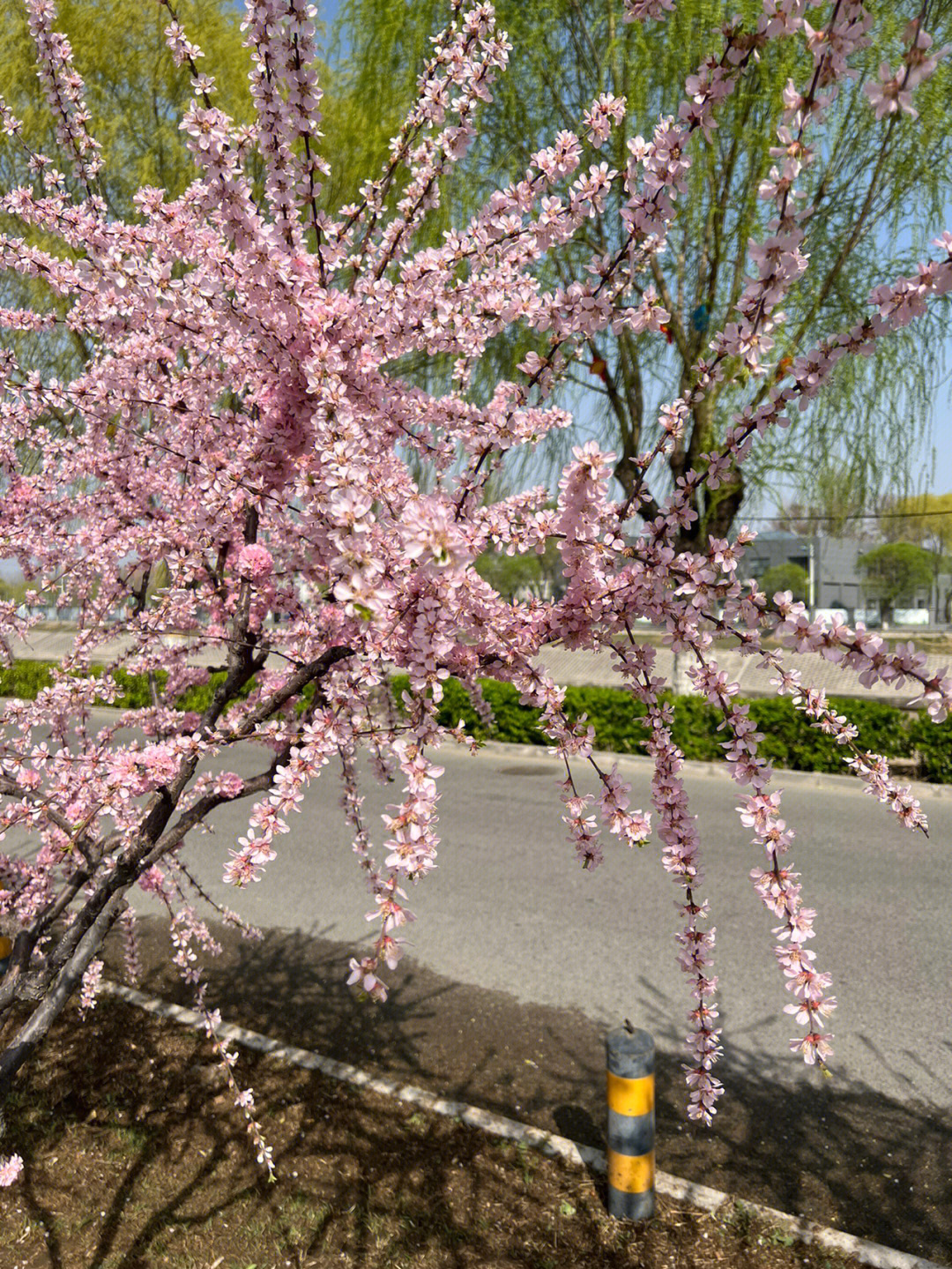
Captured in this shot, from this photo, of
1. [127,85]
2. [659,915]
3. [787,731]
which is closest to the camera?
[659,915]

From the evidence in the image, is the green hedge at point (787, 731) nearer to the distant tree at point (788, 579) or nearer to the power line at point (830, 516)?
the power line at point (830, 516)

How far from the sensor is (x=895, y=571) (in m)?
48.9

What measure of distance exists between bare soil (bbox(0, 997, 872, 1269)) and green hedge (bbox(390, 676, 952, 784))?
5.99 meters

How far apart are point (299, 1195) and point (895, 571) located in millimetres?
53112

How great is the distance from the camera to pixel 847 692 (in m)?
17.4

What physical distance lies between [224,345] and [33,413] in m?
1.94

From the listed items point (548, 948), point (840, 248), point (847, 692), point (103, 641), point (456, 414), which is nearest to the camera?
point (456, 414)

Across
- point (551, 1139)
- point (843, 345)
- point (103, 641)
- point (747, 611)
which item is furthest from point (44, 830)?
point (843, 345)

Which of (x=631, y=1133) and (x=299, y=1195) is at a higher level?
(x=631, y=1133)

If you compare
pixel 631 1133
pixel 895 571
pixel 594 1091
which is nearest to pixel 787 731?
pixel 594 1091

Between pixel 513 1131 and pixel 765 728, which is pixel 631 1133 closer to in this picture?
pixel 513 1131

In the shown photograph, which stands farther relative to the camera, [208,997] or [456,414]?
[208,997]

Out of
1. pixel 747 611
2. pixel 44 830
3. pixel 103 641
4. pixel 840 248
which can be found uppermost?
pixel 840 248

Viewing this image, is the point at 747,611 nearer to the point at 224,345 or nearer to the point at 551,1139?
the point at 224,345
